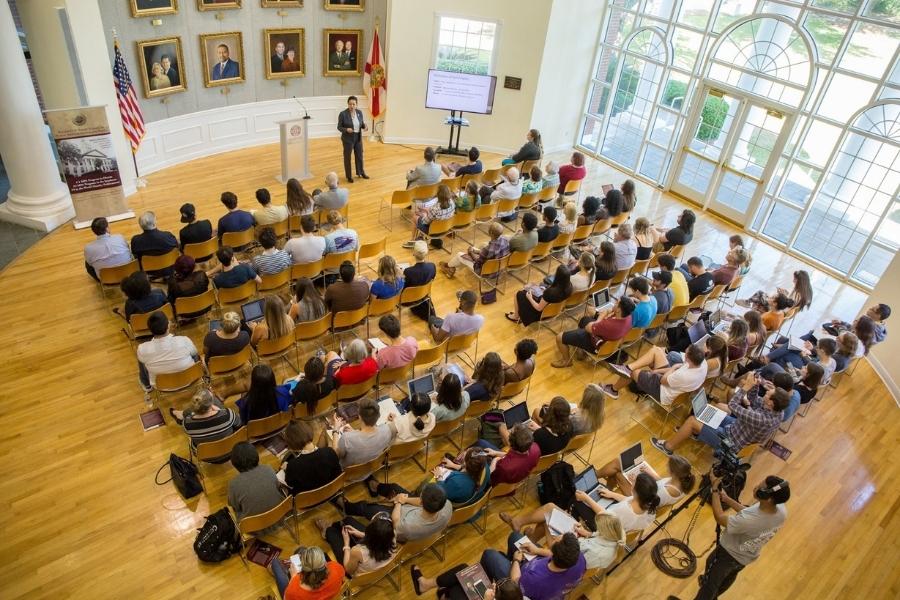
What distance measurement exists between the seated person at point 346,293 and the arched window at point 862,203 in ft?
29.9

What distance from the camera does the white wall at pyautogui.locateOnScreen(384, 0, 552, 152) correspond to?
13.2 metres

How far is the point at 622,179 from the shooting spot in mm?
14273

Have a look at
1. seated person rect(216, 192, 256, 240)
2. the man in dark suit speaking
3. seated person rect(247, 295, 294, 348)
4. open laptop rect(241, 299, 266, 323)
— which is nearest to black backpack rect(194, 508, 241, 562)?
seated person rect(247, 295, 294, 348)

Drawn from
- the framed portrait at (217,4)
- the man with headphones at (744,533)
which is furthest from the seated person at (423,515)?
the framed portrait at (217,4)

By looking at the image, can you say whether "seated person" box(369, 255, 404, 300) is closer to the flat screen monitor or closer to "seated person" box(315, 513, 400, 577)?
"seated person" box(315, 513, 400, 577)

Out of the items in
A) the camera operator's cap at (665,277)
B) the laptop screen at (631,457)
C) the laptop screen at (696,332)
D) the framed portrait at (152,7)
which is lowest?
the laptop screen at (696,332)

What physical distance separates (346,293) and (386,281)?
1.94 ft

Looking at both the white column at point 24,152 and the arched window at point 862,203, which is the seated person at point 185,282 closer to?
the white column at point 24,152

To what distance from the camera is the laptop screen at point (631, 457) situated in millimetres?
6145

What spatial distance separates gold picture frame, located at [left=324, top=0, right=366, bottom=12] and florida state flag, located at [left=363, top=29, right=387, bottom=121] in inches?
23.1

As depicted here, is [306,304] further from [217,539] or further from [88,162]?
[88,162]

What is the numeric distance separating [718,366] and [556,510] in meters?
3.14

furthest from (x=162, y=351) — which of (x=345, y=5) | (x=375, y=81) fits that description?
(x=345, y=5)

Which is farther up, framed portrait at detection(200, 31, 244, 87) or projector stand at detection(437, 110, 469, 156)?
framed portrait at detection(200, 31, 244, 87)
